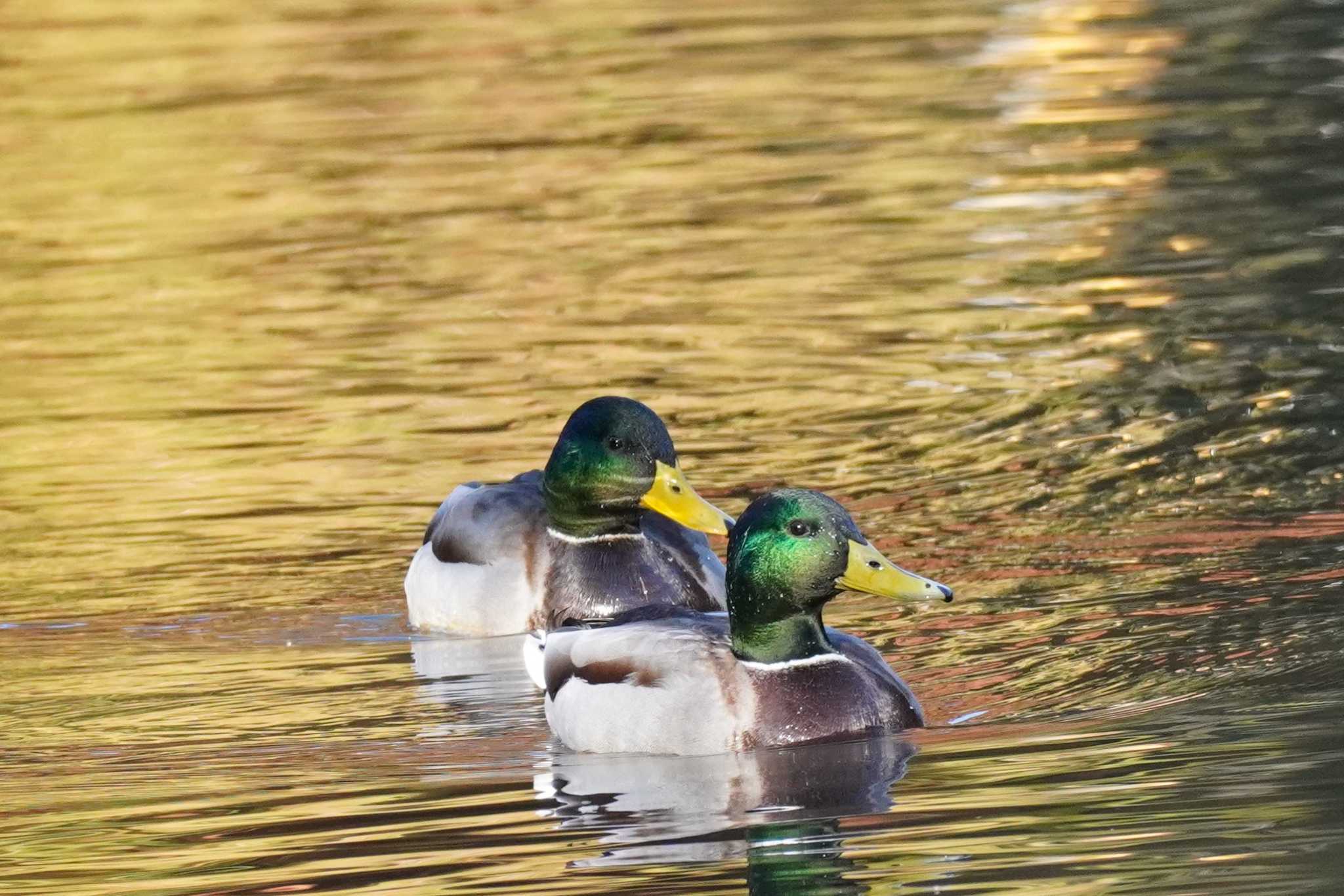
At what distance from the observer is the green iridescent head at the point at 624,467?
12.2 m

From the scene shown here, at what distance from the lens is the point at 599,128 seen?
2788cm

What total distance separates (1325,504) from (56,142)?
19.9 m

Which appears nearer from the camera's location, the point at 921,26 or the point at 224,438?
the point at 224,438

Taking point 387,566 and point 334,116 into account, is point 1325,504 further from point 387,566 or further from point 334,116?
point 334,116

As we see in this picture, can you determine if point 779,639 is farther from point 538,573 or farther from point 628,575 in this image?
point 538,573

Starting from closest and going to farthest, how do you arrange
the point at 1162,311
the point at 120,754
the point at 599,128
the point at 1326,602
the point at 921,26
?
the point at 120,754 < the point at 1326,602 < the point at 1162,311 < the point at 599,128 < the point at 921,26

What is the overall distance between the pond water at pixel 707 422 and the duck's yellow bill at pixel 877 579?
535 mm

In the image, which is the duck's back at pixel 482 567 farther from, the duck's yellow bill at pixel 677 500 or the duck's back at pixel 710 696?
the duck's back at pixel 710 696

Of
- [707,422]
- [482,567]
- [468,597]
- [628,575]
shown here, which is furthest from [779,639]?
[707,422]

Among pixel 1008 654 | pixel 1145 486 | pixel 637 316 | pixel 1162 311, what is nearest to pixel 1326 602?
pixel 1008 654

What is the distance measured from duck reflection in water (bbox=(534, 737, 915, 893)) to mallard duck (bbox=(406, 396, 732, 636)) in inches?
88.7

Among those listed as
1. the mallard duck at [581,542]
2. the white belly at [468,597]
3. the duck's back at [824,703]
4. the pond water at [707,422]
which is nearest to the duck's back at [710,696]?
the duck's back at [824,703]

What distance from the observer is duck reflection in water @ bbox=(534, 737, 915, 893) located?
8.45 meters

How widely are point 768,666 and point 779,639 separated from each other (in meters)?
0.11
